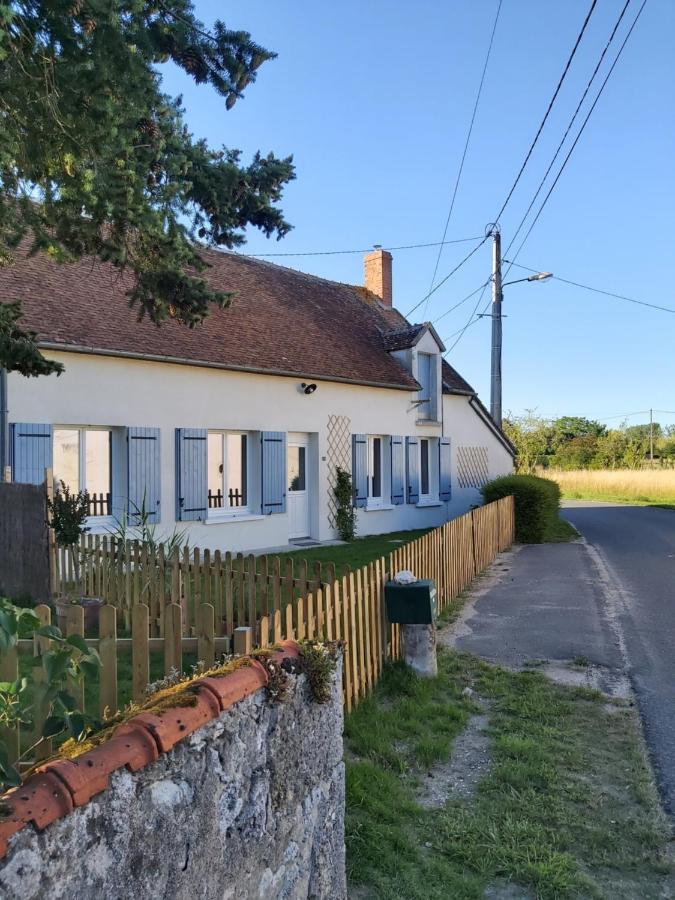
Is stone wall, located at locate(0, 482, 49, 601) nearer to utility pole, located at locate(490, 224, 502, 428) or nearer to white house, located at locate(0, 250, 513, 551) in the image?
white house, located at locate(0, 250, 513, 551)

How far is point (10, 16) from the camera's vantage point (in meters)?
3.04

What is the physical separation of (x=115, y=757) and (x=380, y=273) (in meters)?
20.1

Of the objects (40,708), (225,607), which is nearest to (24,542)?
(225,607)

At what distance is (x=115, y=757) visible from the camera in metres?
1.83

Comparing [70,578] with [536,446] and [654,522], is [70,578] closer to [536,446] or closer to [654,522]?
[654,522]

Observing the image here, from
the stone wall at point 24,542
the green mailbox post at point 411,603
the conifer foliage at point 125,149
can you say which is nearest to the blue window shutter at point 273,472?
the stone wall at point 24,542

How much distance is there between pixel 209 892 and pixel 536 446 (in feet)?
156

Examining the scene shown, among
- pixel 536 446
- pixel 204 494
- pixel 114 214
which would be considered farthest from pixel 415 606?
pixel 536 446

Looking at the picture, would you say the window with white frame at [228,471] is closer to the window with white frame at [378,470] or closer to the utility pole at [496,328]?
the window with white frame at [378,470]

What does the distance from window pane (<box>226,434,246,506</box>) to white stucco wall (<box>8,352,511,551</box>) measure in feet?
1.23

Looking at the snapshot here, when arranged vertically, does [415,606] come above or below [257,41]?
below

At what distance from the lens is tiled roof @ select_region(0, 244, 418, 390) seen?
9992 millimetres

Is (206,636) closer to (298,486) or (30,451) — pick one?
(30,451)

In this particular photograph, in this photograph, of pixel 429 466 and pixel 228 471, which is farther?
pixel 429 466
